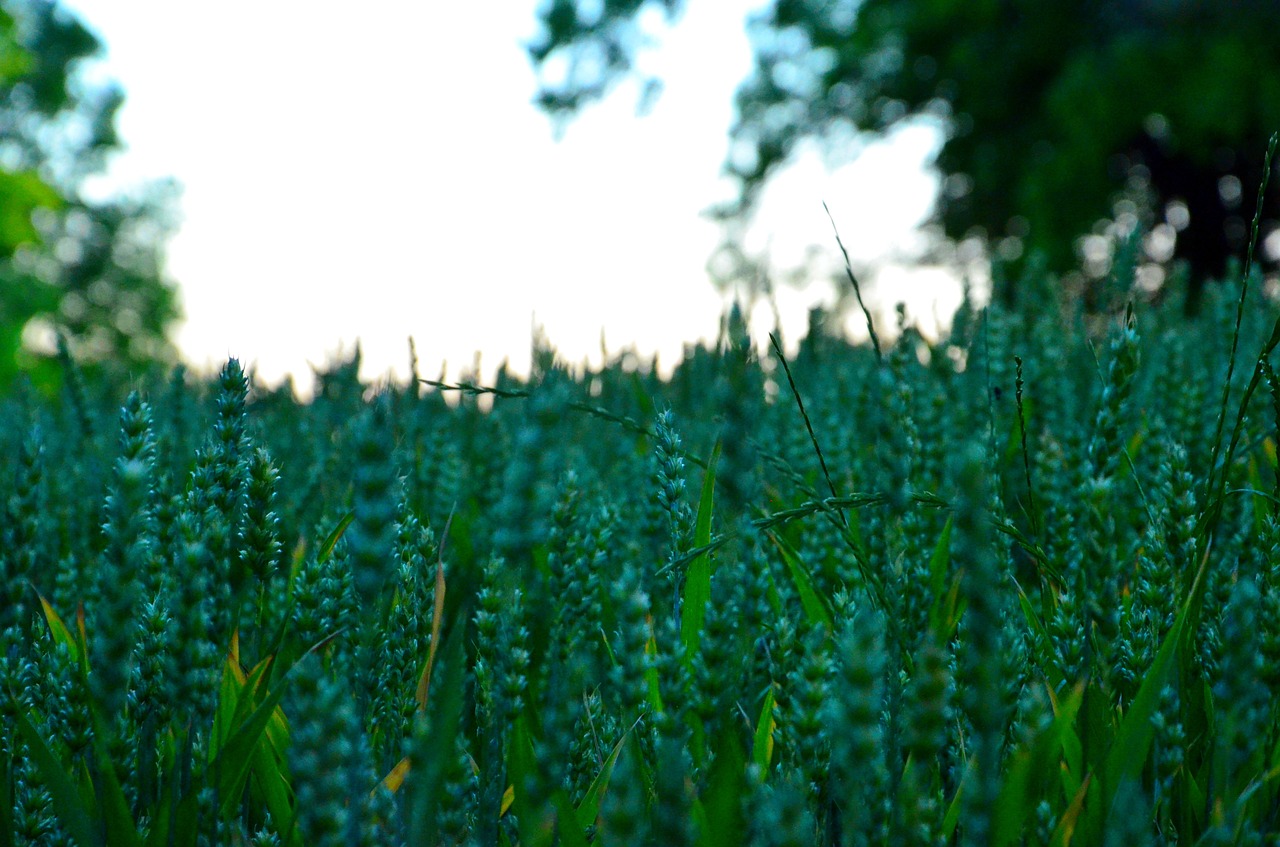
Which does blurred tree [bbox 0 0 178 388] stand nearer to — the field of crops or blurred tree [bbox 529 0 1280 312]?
blurred tree [bbox 529 0 1280 312]

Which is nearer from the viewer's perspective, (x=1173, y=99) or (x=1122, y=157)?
(x=1173, y=99)

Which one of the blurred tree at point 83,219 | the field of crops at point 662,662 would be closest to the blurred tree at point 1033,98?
the field of crops at point 662,662

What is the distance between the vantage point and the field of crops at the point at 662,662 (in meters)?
0.71

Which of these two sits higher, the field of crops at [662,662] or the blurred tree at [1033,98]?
the blurred tree at [1033,98]

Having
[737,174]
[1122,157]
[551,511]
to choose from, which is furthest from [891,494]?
[737,174]

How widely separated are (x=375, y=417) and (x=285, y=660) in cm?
67

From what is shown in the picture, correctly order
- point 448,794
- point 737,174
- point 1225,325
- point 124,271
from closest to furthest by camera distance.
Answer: point 448,794, point 1225,325, point 737,174, point 124,271

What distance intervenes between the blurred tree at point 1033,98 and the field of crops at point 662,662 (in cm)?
1252

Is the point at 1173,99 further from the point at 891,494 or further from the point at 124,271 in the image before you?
the point at 124,271

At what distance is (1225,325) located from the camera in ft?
7.76

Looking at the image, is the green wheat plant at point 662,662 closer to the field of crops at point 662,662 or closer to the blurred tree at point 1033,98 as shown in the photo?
the field of crops at point 662,662

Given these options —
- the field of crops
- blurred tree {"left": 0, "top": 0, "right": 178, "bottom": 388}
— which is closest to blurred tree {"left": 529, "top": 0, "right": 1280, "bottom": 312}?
the field of crops

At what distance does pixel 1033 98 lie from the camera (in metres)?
16.0

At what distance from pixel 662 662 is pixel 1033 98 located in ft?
57.2
